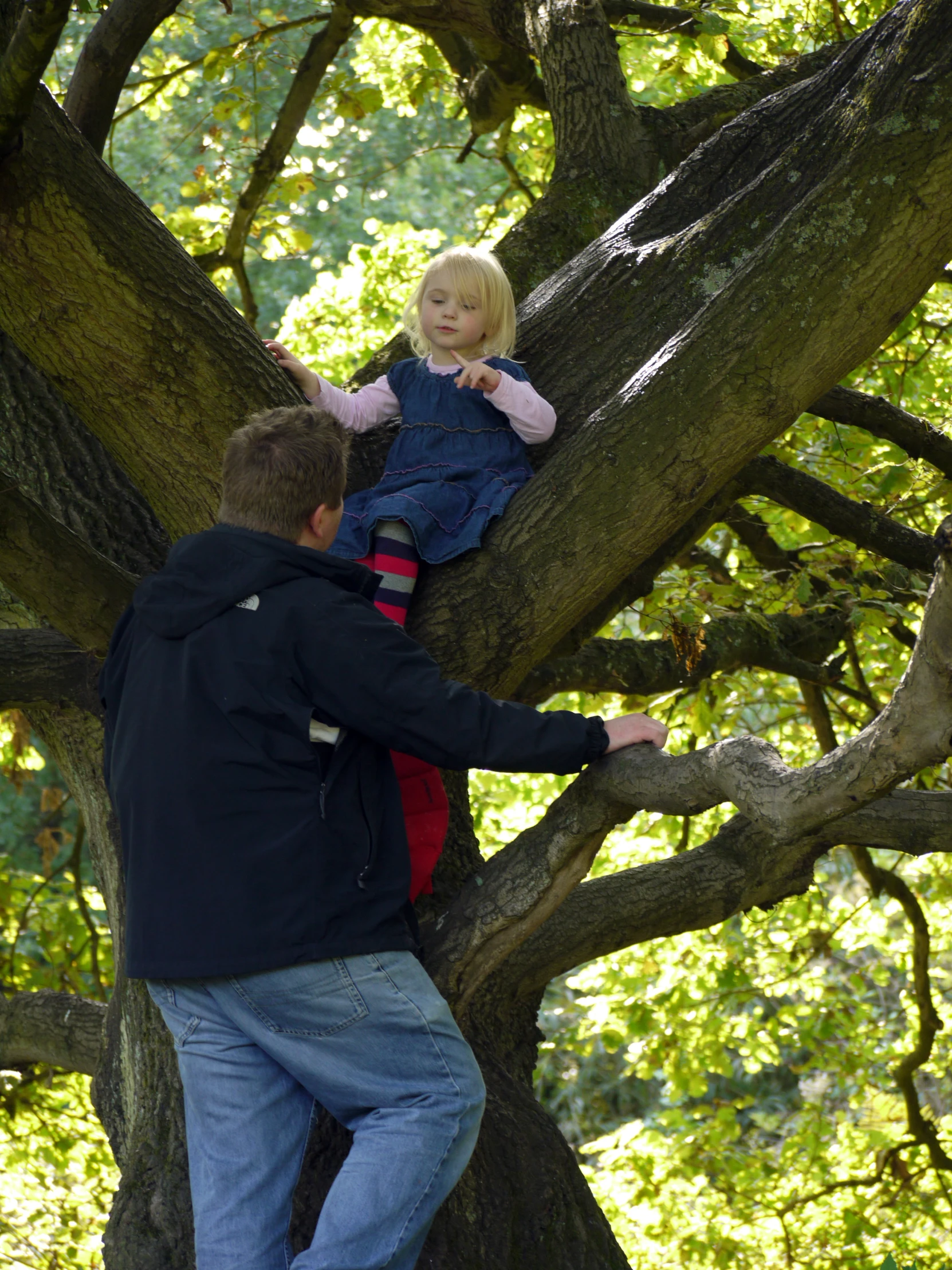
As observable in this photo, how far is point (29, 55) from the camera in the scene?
209 centimetres

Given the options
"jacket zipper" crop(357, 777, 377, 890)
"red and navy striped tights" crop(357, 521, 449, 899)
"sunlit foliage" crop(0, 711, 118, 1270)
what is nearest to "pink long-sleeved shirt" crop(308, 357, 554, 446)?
"red and navy striped tights" crop(357, 521, 449, 899)

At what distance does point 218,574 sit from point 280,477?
23 centimetres

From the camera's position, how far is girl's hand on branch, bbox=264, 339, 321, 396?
120 inches

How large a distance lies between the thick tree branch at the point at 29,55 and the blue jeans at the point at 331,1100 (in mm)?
1586

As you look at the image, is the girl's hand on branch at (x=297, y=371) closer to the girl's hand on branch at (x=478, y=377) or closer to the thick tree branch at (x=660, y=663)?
the girl's hand on branch at (x=478, y=377)

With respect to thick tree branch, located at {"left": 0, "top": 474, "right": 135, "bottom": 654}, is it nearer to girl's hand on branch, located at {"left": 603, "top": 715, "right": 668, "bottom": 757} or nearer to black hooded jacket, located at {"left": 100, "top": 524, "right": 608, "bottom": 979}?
black hooded jacket, located at {"left": 100, "top": 524, "right": 608, "bottom": 979}

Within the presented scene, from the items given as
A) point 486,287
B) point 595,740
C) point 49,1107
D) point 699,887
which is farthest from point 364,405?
point 49,1107

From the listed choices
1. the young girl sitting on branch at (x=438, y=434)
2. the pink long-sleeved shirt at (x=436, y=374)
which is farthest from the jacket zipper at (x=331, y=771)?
the pink long-sleeved shirt at (x=436, y=374)

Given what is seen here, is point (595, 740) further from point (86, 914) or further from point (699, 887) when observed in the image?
point (86, 914)

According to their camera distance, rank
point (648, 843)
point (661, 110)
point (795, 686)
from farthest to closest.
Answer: point (795, 686)
point (648, 843)
point (661, 110)

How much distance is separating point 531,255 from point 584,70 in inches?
25.4

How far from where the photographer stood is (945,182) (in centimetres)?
249

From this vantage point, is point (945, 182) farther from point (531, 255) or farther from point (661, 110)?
point (661, 110)

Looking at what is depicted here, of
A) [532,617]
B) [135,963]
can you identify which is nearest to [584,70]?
[532,617]
